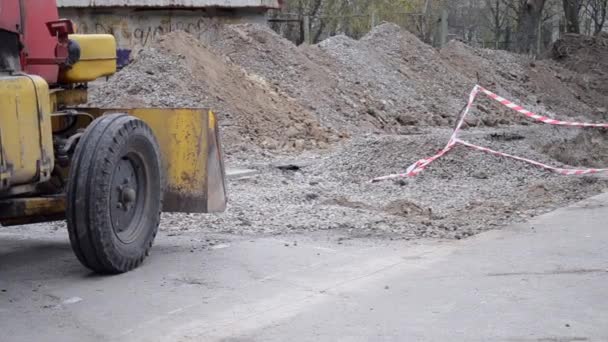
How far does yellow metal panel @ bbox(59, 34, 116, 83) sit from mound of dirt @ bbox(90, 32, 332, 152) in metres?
7.14

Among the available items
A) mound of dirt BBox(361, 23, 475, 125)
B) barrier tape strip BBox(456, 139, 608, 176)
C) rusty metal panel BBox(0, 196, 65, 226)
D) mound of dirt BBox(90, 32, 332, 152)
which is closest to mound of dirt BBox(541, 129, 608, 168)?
barrier tape strip BBox(456, 139, 608, 176)

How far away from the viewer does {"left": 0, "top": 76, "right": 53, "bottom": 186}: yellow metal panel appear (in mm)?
7109

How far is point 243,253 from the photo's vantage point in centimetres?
920

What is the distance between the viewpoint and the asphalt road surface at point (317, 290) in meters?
6.68

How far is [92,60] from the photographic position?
8.92 metres

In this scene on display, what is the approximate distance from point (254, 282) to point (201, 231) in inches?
91.7

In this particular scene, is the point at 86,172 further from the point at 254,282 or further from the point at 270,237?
the point at 270,237

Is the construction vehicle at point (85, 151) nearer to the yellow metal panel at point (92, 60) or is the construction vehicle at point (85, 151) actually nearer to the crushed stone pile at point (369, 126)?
the yellow metal panel at point (92, 60)

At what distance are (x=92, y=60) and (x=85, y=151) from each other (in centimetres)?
141

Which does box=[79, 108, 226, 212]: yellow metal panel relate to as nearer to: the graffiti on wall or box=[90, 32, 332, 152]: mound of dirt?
box=[90, 32, 332, 152]: mound of dirt

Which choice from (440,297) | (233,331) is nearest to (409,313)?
(440,297)

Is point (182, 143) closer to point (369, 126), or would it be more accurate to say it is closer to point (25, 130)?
point (25, 130)

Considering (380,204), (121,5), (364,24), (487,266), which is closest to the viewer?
(487,266)

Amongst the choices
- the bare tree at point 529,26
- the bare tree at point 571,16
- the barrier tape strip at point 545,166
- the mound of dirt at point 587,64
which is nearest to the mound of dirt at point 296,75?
the barrier tape strip at point 545,166
